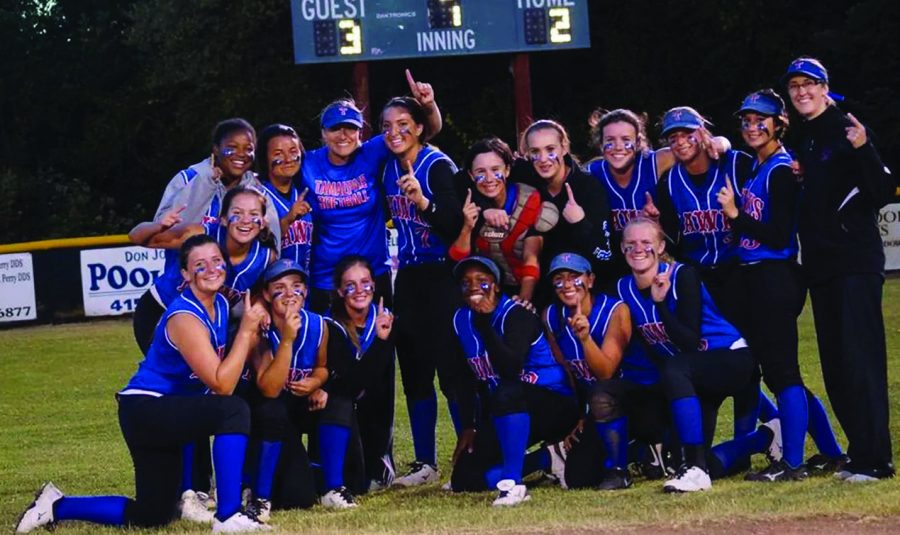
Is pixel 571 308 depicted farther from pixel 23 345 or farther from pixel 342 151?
pixel 23 345

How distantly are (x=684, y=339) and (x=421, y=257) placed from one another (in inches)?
54.0

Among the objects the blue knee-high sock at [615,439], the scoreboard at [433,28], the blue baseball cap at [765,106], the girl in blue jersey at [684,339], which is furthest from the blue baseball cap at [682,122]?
the scoreboard at [433,28]

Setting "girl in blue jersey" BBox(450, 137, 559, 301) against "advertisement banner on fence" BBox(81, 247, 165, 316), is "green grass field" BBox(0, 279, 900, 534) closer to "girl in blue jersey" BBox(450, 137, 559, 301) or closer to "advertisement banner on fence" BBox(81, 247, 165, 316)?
"girl in blue jersey" BBox(450, 137, 559, 301)

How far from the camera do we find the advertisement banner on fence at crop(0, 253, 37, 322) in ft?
53.2

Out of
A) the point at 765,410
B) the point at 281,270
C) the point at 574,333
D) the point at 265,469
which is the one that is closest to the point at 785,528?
the point at 574,333

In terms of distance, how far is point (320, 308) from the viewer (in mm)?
6941

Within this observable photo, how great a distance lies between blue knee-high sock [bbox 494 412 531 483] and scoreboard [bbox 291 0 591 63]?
10.5 m

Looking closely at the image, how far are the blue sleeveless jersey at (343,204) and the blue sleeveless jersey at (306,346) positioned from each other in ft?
2.05

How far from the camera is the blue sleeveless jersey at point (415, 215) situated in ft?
22.3

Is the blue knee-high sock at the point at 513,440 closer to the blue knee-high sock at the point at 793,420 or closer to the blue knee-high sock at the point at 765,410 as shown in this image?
the blue knee-high sock at the point at 793,420

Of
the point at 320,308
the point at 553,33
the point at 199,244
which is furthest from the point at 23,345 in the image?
the point at 199,244

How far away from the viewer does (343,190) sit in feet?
22.5

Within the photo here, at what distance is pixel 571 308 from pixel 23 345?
31.7 feet

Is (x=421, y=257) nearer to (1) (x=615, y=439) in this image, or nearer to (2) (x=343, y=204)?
(2) (x=343, y=204)
